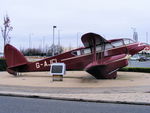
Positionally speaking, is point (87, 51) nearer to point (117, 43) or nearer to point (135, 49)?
point (117, 43)

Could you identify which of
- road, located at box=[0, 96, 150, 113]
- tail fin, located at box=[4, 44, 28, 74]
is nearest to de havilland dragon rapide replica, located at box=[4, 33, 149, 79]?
tail fin, located at box=[4, 44, 28, 74]

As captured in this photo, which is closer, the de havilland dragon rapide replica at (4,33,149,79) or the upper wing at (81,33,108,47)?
the upper wing at (81,33,108,47)

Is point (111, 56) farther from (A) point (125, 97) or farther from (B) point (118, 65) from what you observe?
(A) point (125, 97)

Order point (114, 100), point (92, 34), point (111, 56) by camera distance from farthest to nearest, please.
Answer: point (111, 56) → point (92, 34) → point (114, 100)

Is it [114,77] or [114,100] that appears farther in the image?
[114,77]

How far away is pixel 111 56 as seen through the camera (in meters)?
21.1

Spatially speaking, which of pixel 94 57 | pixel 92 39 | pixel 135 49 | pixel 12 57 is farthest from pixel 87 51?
pixel 12 57

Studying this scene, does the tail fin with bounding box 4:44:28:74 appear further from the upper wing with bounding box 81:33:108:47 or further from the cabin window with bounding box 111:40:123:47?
the cabin window with bounding box 111:40:123:47

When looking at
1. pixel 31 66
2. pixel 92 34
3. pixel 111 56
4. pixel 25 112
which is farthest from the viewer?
pixel 31 66

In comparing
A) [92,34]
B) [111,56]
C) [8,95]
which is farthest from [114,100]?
[111,56]

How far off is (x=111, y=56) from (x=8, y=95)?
32.5ft

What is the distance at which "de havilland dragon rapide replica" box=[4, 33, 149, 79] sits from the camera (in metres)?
19.9

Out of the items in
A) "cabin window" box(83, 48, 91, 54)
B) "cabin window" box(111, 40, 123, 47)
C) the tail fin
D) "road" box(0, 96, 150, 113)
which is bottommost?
"road" box(0, 96, 150, 113)

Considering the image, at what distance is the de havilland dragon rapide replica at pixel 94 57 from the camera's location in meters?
19.9
